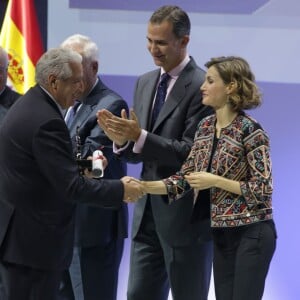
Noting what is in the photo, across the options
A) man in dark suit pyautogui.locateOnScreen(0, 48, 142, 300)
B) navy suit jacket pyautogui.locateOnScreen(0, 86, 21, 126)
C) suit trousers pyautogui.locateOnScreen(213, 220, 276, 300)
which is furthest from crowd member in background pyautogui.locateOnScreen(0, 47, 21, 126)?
suit trousers pyautogui.locateOnScreen(213, 220, 276, 300)

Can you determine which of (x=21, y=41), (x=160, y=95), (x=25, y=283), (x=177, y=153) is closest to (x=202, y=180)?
(x=177, y=153)

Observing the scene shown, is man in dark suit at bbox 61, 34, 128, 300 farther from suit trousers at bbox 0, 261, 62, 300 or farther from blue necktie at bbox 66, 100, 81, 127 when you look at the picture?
suit trousers at bbox 0, 261, 62, 300

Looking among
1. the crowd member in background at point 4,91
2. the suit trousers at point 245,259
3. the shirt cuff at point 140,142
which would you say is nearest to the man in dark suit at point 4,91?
the crowd member in background at point 4,91

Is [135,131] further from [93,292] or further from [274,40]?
[274,40]

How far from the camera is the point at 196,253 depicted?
3363 millimetres

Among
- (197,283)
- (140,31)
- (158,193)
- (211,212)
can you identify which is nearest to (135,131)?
(158,193)

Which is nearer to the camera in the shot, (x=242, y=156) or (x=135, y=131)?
(x=242, y=156)

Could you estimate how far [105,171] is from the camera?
355 centimetres

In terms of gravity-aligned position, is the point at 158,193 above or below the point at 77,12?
below

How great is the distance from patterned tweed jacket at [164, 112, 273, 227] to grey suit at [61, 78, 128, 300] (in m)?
0.60

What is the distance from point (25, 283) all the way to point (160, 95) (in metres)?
1.12

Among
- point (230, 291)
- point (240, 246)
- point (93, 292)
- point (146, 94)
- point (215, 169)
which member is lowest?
point (93, 292)

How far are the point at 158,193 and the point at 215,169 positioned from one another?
1.02 feet

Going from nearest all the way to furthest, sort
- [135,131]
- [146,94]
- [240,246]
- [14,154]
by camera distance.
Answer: [14,154]
[240,246]
[135,131]
[146,94]
